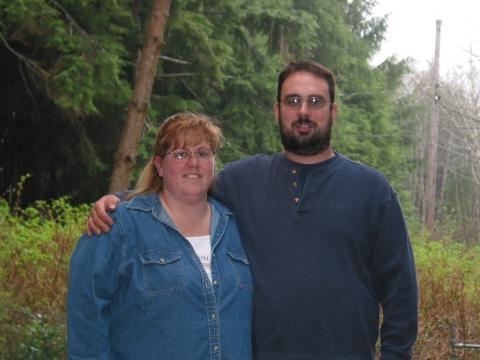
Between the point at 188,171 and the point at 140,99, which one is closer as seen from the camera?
the point at 188,171

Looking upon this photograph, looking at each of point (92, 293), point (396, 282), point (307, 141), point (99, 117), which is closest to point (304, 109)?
point (307, 141)

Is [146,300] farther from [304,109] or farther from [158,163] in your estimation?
[304,109]

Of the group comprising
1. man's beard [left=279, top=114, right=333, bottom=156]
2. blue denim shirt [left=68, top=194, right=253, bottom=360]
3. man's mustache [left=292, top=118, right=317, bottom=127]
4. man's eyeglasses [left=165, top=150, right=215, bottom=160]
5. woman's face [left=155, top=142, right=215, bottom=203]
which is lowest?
blue denim shirt [left=68, top=194, right=253, bottom=360]

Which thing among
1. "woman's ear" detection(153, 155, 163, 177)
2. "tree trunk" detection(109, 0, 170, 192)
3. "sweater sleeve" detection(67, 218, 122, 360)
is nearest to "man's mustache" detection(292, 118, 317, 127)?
"woman's ear" detection(153, 155, 163, 177)

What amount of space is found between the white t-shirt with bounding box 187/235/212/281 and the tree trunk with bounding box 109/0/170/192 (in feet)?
31.0

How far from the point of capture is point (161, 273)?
2797mm

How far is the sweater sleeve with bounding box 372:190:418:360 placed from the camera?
301cm

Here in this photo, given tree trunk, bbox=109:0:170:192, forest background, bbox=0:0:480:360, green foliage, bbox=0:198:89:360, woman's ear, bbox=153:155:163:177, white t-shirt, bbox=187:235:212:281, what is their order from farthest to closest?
tree trunk, bbox=109:0:170:192, forest background, bbox=0:0:480:360, green foliage, bbox=0:198:89:360, woman's ear, bbox=153:155:163:177, white t-shirt, bbox=187:235:212:281

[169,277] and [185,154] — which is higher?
[185,154]

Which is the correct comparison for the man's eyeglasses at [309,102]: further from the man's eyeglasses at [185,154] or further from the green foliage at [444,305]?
the green foliage at [444,305]

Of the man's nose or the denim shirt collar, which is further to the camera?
the man's nose

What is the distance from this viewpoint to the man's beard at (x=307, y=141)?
3.08 m

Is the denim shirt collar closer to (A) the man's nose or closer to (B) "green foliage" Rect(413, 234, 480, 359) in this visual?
(A) the man's nose

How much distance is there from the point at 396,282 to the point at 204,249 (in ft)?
2.73
